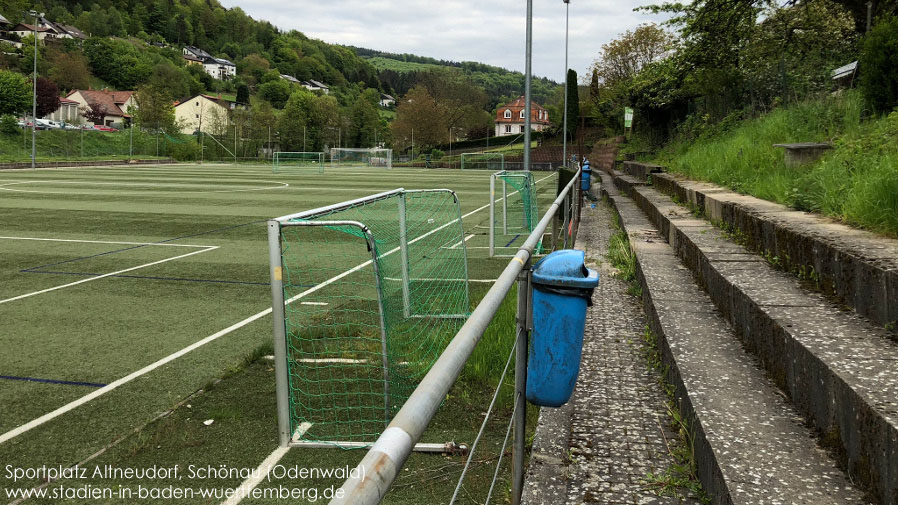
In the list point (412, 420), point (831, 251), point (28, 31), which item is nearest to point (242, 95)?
point (28, 31)

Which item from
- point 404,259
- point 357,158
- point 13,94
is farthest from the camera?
point 13,94

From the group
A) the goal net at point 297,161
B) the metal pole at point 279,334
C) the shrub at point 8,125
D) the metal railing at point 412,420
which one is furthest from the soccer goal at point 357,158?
the metal railing at point 412,420

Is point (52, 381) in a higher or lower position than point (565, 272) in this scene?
lower

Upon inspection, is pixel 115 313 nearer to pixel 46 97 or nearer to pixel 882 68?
pixel 882 68

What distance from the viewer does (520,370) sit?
9.30 feet

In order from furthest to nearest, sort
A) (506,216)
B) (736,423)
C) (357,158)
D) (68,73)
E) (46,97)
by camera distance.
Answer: (68,73)
(46,97)
(357,158)
(506,216)
(736,423)

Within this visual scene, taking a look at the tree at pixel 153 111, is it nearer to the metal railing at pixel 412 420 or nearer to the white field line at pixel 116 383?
the white field line at pixel 116 383

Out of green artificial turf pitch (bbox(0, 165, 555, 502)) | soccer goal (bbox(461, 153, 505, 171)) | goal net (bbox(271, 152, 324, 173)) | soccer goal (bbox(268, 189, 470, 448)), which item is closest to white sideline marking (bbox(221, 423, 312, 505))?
soccer goal (bbox(268, 189, 470, 448))

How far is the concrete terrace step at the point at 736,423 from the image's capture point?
2424 mm

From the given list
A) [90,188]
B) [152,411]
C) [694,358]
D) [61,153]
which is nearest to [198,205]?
[90,188]

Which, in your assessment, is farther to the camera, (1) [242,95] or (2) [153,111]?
(1) [242,95]

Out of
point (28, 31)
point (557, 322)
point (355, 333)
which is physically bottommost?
point (355, 333)

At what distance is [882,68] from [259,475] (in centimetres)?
715

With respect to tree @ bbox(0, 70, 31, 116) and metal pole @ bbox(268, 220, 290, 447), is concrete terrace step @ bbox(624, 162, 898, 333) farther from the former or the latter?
tree @ bbox(0, 70, 31, 116)
